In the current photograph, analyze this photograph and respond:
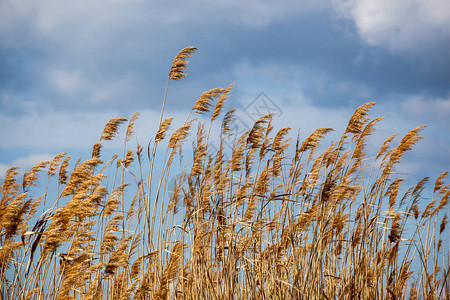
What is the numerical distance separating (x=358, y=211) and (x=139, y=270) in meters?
2.56

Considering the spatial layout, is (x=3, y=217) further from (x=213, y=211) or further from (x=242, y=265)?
(x=242, y=265)

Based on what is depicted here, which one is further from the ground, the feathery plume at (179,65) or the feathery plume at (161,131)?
the feathery plume at (179,65)

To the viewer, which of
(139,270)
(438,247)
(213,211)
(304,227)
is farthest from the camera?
(438,247)

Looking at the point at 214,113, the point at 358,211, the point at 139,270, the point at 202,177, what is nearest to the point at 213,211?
the point at 202,177

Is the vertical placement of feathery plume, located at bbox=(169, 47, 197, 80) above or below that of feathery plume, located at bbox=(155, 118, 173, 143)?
above

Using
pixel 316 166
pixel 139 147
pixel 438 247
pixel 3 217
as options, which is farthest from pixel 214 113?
pixel 438 247

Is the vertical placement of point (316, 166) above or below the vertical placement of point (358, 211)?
above

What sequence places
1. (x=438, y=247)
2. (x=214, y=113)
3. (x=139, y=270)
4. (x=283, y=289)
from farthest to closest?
(x=438, y=247), (x=139, y=270), (x=214, y=113), (x=283, y=289)

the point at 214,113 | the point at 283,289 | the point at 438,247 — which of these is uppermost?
the point at 214,113

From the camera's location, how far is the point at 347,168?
4242mm

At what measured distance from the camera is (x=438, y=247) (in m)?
5.77

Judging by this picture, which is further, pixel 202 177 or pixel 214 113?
pixel 214 113

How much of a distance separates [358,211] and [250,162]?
4.40 ft

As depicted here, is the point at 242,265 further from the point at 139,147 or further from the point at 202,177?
the point at 139,147
